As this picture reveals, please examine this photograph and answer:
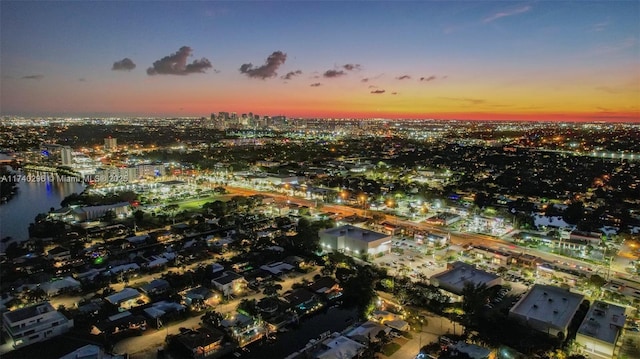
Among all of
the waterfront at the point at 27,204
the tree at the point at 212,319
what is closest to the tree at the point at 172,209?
the waterfront at the point at 27,204

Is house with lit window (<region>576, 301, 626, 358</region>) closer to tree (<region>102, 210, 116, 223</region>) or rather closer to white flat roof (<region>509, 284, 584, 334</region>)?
white flat roof (<region>509, 284, 584, 334</region>)

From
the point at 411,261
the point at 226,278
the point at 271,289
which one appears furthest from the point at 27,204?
the point at 411,261

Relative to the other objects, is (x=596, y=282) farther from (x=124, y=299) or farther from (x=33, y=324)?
(x=33, y=324)

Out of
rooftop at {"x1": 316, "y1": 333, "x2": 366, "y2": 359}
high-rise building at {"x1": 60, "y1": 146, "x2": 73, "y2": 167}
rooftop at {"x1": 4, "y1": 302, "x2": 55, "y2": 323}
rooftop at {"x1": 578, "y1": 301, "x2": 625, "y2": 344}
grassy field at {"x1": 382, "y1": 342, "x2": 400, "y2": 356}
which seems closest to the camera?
rooftop at {"x1": 316, "y1": 333, "x2": 366, "y2": 359}

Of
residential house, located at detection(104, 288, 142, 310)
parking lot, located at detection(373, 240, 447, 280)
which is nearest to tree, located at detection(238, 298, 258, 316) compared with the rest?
residential house, located at detection(104, 288, 142, 310)

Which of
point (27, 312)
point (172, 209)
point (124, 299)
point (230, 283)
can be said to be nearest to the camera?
point (27, 312)

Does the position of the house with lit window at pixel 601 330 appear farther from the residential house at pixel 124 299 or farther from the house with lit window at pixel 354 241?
the residential house at pixel 124 299

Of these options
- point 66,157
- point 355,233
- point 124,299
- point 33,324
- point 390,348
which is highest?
point 66,157

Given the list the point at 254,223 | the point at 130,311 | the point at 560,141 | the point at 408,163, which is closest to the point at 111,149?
the point at 408,163
